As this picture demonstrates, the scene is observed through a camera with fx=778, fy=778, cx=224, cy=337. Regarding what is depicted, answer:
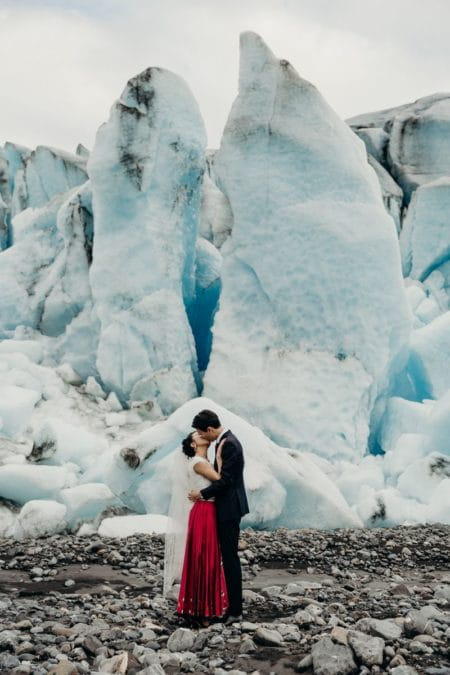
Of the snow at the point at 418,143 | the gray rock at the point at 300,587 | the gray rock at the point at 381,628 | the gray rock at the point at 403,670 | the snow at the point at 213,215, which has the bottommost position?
the gray rock at the point at 300,587

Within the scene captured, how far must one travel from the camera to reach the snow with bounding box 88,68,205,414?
530 inches

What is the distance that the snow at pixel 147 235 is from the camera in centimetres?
1345

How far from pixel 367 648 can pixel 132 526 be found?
4835 millimetres

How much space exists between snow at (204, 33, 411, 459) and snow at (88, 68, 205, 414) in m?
0.70

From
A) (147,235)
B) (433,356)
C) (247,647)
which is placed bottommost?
(247,647)

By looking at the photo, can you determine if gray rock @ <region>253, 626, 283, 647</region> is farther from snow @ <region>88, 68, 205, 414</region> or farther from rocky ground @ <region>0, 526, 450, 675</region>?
snow @ <region>88, 68, 205, 414</region>

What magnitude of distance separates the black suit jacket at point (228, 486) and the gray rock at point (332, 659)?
46.1 inches

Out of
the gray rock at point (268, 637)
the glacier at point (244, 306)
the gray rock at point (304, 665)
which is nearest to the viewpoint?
the gray rock at point (304, 665)

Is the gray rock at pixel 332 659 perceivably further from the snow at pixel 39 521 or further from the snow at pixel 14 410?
the snow at pixel 14 410

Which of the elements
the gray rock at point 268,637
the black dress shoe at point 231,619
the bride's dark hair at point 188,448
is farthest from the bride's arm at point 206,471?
the gray rock at point 268,637

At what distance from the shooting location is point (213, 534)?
15.5ft

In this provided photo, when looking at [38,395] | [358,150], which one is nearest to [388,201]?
[358,150]

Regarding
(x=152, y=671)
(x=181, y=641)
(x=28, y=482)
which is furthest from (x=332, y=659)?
(x=28, y=482)

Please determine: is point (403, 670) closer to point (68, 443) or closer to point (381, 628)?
point (381, 628)
